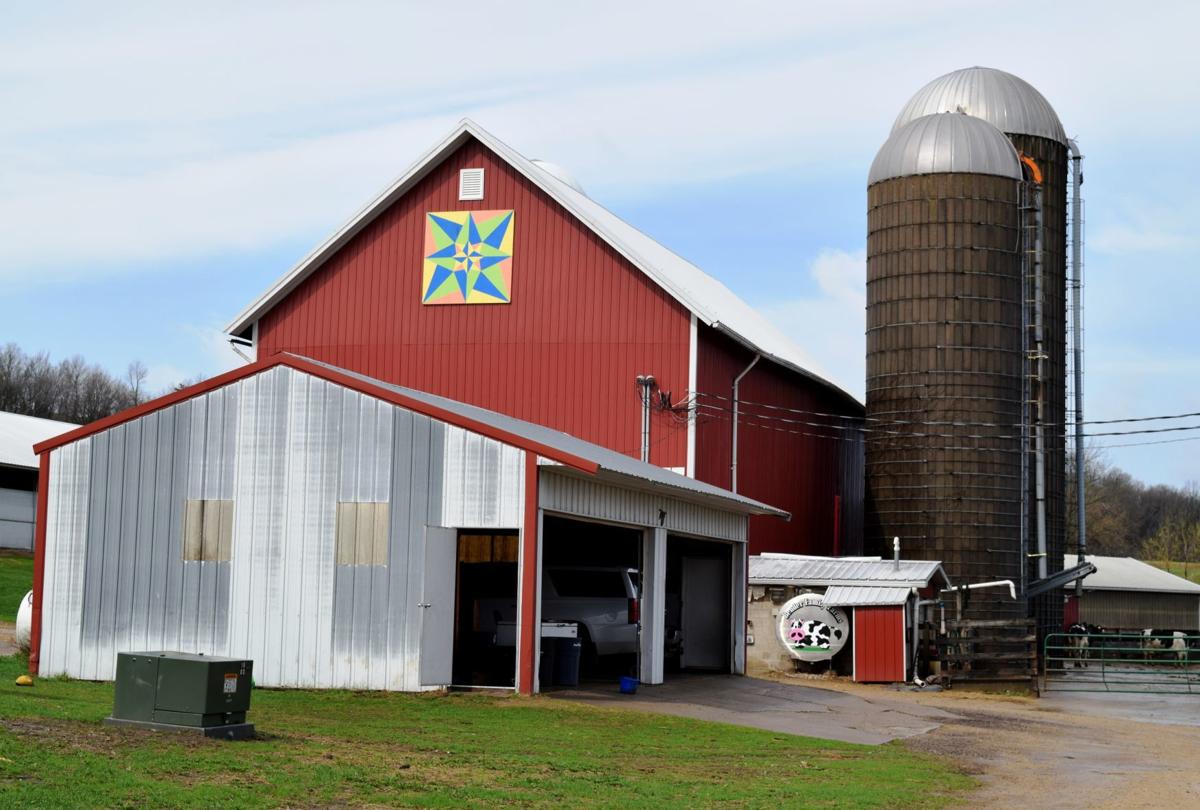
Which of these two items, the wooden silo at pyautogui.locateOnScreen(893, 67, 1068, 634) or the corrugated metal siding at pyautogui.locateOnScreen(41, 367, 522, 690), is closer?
the corrugated metal siding at pyautogui.locateOnScreen(41, 367, 522, 690)

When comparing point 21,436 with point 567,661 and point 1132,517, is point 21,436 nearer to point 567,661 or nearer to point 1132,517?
point 567,661

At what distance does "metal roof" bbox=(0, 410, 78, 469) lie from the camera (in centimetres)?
5619

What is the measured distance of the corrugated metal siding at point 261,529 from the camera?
2167 cm

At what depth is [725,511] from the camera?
29.6 meters

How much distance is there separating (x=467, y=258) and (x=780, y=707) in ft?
53.1

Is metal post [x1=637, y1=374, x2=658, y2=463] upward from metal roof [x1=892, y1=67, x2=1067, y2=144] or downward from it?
downward

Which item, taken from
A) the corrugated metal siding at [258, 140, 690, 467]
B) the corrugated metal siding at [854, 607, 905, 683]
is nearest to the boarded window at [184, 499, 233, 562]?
the corrugated metal siding at [258, 140, 690, 467]

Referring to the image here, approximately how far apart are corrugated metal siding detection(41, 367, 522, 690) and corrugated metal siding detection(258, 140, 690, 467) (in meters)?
13.1

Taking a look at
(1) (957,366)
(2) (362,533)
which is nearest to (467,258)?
(1) (957,366)

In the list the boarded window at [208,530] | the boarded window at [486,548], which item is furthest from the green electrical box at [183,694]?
the boarded window at [486,548]

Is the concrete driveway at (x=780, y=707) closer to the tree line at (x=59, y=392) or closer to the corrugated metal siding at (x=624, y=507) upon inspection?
the corrugated metal siding at (x=624, y=507)

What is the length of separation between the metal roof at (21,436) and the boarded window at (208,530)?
31.1m

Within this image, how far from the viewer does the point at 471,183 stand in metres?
35.9

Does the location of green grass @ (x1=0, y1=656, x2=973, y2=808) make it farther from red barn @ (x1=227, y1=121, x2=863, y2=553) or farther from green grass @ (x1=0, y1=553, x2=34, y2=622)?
green grass @ (x1=0, y1=553, x2=34, y2=622)
